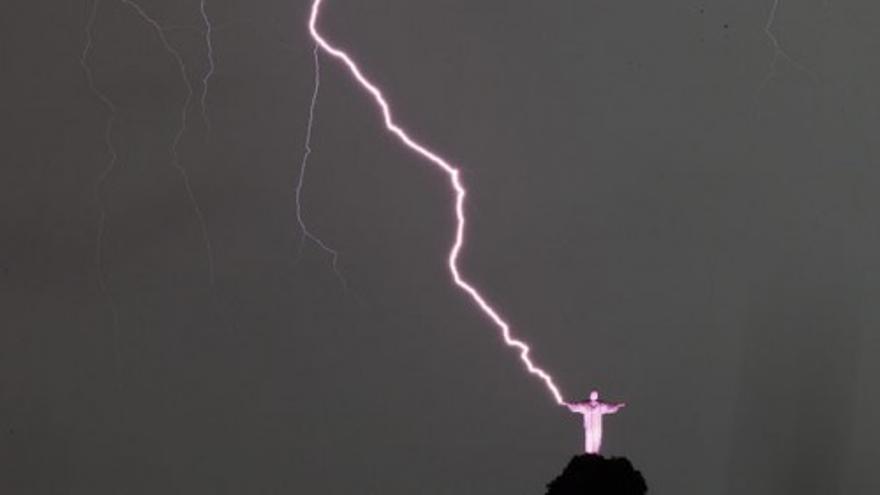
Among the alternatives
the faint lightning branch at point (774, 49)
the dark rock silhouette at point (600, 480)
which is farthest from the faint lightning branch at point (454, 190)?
the dark rock silhouette at point (600, 480)

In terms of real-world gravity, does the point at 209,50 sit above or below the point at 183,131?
above

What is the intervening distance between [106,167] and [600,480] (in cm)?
143

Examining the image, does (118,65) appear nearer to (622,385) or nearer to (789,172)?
(622,385)

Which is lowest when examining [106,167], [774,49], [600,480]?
[600,480]

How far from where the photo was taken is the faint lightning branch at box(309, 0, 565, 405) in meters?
2.49

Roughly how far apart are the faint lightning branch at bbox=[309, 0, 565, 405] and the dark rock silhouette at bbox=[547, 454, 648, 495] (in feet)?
3.49

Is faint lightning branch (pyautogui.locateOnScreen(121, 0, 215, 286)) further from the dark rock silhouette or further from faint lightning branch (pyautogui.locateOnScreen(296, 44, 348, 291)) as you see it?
the dark rock silhouette

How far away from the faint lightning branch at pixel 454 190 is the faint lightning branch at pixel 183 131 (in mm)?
264

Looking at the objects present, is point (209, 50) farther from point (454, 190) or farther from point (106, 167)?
point (454, 190)

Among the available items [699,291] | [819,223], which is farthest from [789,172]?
[699,291]

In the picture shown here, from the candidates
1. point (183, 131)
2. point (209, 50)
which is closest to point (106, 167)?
point (183, 131)

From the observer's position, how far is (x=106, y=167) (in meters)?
2.50

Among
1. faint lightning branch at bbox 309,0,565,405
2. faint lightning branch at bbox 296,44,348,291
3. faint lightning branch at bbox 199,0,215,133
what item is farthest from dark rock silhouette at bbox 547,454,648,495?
faint lightning branch at bbox 199,0,215,133

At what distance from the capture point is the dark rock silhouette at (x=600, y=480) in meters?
1.40
